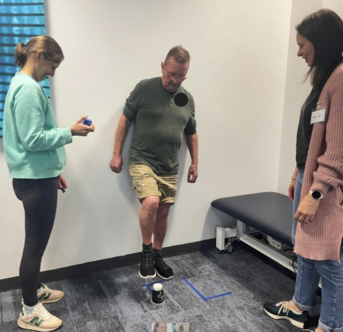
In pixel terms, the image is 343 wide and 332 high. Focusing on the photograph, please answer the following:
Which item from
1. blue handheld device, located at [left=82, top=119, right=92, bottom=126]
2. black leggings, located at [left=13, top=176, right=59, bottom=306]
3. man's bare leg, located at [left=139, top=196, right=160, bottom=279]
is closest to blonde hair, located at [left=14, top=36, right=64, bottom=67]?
blue handheld device, located at [left=82, top=119, right=92, bottom=126]

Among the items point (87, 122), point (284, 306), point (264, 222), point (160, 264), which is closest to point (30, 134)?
point (87, 122)

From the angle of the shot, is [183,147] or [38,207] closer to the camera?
[38,207]

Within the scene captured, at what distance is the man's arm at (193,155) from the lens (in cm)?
233

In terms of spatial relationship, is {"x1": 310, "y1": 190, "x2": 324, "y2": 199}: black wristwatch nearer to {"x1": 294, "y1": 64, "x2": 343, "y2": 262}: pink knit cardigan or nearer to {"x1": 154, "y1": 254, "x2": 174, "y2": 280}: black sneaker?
{"x1": 294, "y1": 64, "x2": 343, "y2": 262}: pink knit cardigan

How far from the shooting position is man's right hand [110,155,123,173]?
213cm

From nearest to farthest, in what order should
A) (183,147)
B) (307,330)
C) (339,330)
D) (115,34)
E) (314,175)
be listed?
(314,175), (339,330), (307,330), (115,34), (183,147)

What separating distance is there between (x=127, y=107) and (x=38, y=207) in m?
0.83

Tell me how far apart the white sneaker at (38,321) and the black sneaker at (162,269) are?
715mm

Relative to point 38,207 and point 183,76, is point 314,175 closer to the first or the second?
point 183,76

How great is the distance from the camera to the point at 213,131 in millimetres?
2527

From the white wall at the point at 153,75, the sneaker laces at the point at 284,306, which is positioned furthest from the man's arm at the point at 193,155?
the sneaker laces at the point at 284,306

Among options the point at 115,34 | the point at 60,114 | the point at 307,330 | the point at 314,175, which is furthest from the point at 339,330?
the point at 115,34

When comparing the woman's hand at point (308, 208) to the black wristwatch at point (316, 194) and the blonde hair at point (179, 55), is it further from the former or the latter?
the blonde hair at point (179, 55)

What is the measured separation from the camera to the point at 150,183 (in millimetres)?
2084
